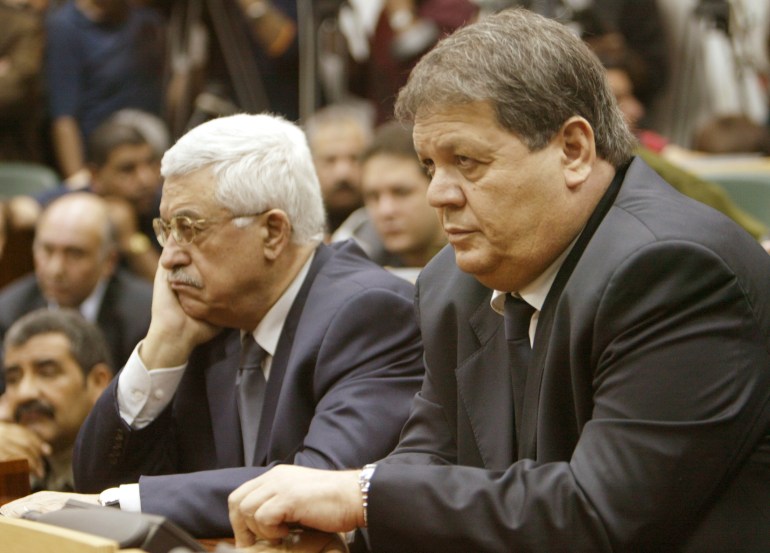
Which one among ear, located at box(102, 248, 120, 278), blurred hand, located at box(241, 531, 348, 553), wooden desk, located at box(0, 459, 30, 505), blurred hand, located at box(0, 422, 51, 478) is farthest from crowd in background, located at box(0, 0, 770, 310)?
blurred hand, located at box(241, 531, 348, 553)

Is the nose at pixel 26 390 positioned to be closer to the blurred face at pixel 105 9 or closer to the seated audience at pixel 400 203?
the seated audience at pixel 400 203

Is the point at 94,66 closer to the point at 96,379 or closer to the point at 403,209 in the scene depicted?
the point at 403,209

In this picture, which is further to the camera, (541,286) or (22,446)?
(22,446)

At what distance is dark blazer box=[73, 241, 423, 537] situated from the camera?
2164mm

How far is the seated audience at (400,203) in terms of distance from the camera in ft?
14.3

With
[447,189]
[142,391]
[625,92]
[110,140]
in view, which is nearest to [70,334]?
[142,391]

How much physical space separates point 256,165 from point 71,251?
2.31 m

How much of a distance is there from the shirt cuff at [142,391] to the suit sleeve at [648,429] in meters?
0.99

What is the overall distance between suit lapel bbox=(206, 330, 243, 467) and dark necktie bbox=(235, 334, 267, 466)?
0.6 inches

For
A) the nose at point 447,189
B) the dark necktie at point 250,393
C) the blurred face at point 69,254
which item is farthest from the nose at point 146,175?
the nose at point 447,189

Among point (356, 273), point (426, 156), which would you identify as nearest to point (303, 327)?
point (356, 273)

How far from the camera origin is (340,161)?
17.7 feet

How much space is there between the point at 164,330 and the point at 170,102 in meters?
4.01

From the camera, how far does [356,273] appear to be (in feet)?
8.30
